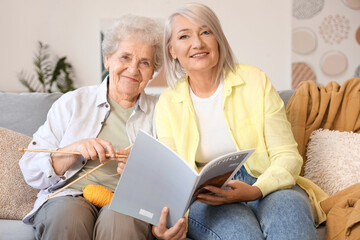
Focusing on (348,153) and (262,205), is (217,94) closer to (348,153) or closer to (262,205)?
(262,205)

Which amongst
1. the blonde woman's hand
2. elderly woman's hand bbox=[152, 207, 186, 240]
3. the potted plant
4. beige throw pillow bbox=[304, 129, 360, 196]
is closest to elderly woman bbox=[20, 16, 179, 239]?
elderly woman's hand bbox=[152, 207, 186, 240]

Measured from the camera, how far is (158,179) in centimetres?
117

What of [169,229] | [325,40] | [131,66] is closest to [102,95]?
[131,66]

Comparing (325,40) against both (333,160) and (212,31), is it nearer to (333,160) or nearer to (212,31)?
(333,160)

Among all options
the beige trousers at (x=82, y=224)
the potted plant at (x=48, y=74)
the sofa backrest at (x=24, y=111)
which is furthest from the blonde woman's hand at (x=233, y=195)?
the potted plant at (x=48, y=74)

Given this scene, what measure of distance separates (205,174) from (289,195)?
37cm

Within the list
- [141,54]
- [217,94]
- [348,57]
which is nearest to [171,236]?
[217,94]

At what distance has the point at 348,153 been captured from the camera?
5.81ft

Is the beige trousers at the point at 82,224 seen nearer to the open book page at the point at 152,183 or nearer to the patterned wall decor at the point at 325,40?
the open book page at the point at 152,183

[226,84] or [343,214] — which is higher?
[226,84]

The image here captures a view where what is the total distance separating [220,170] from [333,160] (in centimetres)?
82

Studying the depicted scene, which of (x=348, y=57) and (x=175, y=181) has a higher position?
(x=175, y=181)

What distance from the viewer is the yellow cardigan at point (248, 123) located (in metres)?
1.49

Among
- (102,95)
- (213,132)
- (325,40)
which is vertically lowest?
(325,40)
